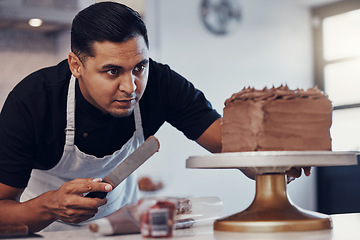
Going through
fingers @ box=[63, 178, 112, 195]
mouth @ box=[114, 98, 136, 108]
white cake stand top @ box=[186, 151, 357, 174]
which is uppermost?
mouth @ box=[114, 98, 136, 108]

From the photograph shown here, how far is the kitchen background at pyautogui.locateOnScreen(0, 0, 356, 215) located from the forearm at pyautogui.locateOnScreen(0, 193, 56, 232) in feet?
6.40

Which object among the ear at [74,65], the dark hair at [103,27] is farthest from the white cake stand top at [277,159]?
the ear at [74,65]

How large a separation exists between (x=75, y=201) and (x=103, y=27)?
1.71 feet

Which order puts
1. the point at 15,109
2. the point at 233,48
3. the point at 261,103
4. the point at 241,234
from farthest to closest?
the point at 233,48 → the point at 15,109 → the point at 261,103 → the point at 241,234

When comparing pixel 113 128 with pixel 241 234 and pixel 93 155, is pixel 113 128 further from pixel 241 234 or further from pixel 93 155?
pixel 241 234

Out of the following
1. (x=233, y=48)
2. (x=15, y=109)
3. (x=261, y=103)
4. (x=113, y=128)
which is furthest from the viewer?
(x=233, y=48)

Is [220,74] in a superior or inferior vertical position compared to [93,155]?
superior

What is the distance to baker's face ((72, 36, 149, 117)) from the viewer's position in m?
1.51

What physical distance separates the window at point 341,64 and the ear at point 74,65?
13.7 feet

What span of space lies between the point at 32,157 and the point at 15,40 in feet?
4.94

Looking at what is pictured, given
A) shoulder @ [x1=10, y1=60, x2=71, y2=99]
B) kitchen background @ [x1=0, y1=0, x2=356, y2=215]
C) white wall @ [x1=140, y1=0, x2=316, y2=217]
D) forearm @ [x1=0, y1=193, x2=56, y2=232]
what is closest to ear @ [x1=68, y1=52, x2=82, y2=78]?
shoulder @ [x1=10, y1=60, x2=71, y2=99]

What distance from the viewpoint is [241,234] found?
1.16 meters

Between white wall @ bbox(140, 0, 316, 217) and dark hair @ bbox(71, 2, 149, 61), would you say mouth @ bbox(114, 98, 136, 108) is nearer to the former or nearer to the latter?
dark hair @ bbox(71, 2, 149, 61)

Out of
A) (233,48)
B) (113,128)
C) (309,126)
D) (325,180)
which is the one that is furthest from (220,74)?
(309,126)
